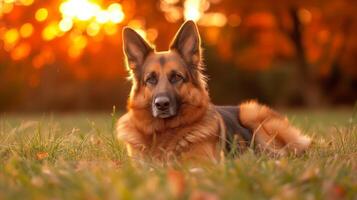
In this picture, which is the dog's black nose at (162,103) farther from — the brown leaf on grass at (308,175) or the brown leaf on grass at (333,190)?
the brown leaf on grass at (333,190)

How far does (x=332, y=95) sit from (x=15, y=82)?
16.8m

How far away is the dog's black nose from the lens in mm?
5973

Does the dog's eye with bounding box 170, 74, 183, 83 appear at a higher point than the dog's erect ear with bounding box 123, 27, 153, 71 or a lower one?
lower

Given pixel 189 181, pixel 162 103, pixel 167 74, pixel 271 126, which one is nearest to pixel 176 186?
pixel 189 181

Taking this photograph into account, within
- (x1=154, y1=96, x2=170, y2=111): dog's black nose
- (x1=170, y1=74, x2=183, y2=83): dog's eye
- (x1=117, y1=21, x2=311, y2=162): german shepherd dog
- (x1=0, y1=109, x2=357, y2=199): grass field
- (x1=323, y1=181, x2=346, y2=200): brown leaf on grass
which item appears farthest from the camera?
(x1=170, y1=74, x2=183, y2=83): dog's eye

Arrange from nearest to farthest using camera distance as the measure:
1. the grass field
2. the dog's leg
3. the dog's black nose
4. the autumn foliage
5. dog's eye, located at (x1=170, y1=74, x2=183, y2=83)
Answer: the grass field
the dog's black nose
dog's eye, located at (x1=170, y1=74, x2=183, y2=83)
the dog's leg
the autumn foliage

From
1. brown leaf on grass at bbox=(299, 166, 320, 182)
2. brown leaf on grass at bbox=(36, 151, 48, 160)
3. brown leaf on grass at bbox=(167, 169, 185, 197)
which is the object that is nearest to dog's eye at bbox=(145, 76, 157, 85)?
brown leaf on grass at bbox=(36, 151, 48, 160)

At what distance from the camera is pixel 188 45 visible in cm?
652

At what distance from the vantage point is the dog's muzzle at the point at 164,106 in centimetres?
598

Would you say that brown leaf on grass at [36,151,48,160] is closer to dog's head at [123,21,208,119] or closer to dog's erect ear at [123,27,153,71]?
dog's head at [123,21,208,119]

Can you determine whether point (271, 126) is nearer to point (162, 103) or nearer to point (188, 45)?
point (188, 45)

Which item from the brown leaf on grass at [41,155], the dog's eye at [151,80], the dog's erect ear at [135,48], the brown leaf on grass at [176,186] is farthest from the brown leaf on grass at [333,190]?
the dog's erect ear at [135,48]

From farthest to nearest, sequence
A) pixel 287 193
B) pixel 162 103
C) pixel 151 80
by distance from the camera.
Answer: pixel 151 80, pixel 162 103, pixel 287 193

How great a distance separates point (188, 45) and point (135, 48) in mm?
605
